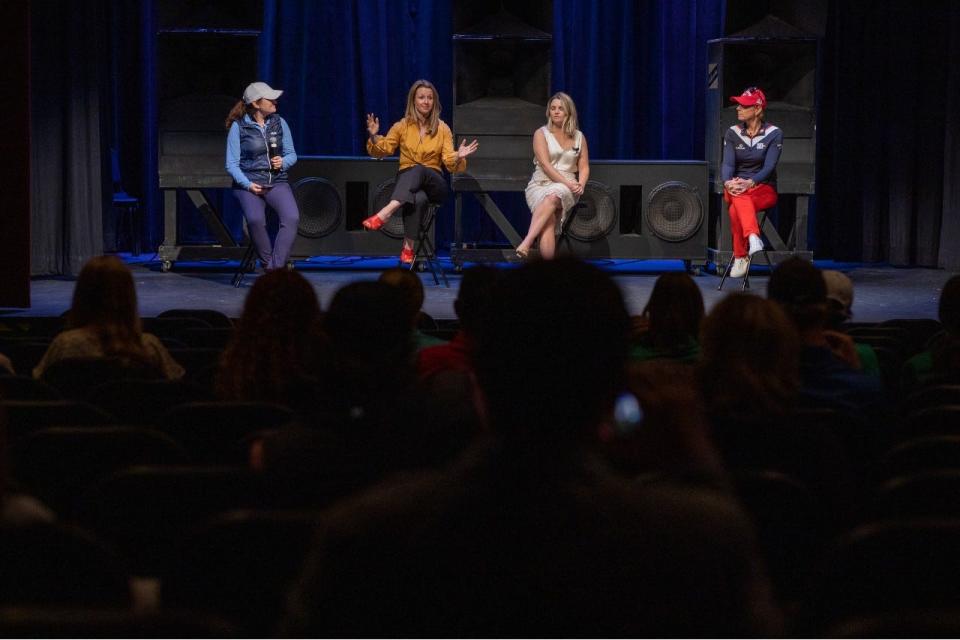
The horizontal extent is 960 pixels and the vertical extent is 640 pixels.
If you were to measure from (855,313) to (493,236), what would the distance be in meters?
5.28

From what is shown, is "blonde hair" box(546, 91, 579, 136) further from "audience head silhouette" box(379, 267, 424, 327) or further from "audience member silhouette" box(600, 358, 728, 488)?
"audience member silhouette" box(600, 358, 728, 488)

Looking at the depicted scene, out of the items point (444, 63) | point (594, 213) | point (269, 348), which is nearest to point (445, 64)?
point (444, 63)

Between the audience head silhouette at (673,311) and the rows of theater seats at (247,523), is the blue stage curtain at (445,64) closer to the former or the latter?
the audience head silhouette at (673,311)

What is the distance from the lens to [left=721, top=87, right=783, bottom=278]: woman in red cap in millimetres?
9766

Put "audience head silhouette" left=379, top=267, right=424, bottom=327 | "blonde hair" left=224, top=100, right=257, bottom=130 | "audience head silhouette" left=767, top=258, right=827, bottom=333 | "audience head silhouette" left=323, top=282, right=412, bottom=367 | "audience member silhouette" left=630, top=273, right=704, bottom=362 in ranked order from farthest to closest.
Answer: "blonde hair" left=224, top=100, right=257, bottom=130 → "audience head silhouette" left=379, top=267, right=424, bottom=327 → "audience member silhouette" left=630, top=273, right=704, bottom=362 → "audience head silhouette" left=767, top=258, right=827, bottom=333 → "audience head silhouette" left=323, top=282, right=412, bottom=367

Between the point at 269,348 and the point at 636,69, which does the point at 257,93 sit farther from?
the point at 269,348

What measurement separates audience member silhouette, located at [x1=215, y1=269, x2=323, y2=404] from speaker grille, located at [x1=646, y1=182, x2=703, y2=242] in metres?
7.52

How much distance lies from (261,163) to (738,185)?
350 centimetres

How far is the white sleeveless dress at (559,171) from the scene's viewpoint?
991cm

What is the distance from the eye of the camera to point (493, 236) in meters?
13.1

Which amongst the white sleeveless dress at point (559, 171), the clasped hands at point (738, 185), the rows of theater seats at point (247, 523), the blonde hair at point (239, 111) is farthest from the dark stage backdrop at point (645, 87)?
the rows of theater seats at point (247, 523)

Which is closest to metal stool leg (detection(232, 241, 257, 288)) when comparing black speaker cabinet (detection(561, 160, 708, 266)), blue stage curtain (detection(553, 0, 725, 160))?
black speaker cabinet (detection(561, 160, 708, 266))

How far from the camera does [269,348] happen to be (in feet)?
11.5

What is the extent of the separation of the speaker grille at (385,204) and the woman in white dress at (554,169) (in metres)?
1.22
